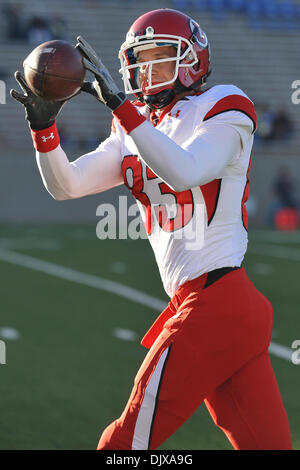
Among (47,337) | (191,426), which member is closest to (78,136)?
(47,337)

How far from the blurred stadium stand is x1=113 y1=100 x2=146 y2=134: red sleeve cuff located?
1664 cm

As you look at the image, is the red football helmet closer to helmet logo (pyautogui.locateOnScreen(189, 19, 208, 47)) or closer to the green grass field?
helmet logo (pyautogui.locateOnScreen(189, 19, 208, 47))

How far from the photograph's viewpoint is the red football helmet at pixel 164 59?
2.93m

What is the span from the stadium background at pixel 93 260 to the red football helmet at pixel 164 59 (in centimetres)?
193

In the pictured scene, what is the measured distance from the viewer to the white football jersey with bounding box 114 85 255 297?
2.84 meters

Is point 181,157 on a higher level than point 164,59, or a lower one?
lower

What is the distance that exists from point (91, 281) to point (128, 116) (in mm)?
7042

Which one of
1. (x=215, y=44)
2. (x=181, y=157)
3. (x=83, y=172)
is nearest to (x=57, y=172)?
(x=83, y=172)

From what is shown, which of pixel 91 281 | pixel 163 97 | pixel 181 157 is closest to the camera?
pixel 181 157

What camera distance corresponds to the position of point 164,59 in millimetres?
2914

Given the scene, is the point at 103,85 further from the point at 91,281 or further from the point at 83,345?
the point at 91,281

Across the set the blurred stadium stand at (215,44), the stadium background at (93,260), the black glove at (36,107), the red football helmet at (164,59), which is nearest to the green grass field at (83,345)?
the stadium background at (93,260)

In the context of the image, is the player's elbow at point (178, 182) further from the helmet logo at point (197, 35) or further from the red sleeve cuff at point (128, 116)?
the helmet logo at point (197, 35)

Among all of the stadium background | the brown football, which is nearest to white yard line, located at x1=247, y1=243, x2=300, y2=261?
the stadium background
